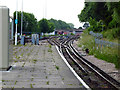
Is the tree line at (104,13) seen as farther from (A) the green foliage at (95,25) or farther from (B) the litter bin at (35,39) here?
(B) the litter bin at (35,39)

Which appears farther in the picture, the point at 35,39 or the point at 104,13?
the point at 104,13

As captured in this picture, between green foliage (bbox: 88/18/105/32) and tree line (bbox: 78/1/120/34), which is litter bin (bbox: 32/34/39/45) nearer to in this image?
tree line (bbox: 78/1/120/34)

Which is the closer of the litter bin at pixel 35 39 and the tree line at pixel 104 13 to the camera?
the tree line at pixel 104 13

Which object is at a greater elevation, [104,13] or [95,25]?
[104,13]

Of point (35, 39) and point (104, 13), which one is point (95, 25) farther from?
point (35, 39)

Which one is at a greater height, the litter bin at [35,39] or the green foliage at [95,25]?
the green foliage at [95,25]

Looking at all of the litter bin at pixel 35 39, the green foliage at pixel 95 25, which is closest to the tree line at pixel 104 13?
the green foliage at pixel 95 25

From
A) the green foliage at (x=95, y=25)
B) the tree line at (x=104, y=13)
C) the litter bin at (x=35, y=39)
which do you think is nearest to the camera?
the tree line at (x=104, y=13)

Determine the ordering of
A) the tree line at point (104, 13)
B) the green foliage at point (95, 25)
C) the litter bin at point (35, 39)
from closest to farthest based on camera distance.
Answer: the tree line at point (104, 13)
the litter bin at point (35, 39)
the green foliage at point (95, 25)

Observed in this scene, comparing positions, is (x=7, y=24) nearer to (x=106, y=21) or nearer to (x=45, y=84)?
(x=45, y=84)

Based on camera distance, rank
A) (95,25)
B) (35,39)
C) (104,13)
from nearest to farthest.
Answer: (35,39) → (104,13) → (95,25)

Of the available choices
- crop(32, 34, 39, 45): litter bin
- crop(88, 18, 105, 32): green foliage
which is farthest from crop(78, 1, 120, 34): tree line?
crop(32, 34, 39, 45): litter bin

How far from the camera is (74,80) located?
735 cm

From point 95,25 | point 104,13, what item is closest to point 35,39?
point 104,13
